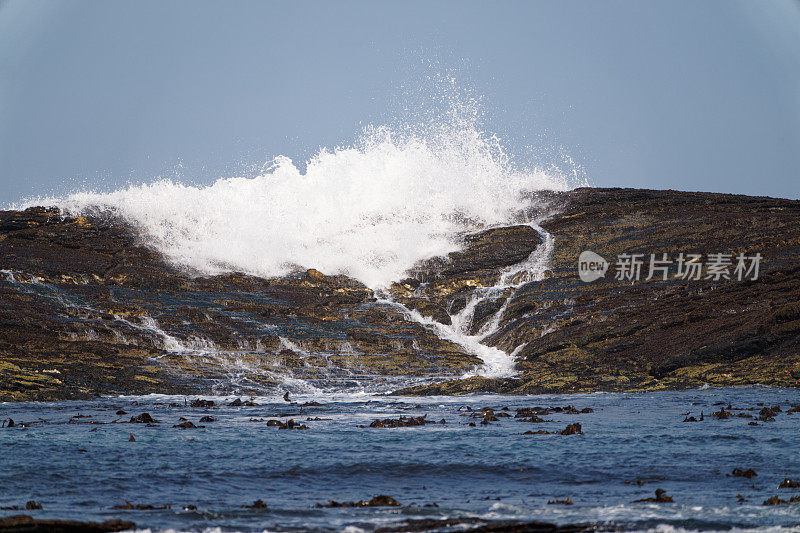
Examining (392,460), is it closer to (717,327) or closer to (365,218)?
(717,327)

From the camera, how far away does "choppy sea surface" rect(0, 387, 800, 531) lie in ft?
33.8

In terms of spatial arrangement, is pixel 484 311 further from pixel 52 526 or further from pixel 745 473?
pixel 52 526

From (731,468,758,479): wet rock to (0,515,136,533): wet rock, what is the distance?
34.2 ft

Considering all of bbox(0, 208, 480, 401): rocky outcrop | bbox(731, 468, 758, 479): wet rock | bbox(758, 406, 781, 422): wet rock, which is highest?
bbox(0, 208, 480, 401): rocky outcrop

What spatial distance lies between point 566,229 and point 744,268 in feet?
61.3

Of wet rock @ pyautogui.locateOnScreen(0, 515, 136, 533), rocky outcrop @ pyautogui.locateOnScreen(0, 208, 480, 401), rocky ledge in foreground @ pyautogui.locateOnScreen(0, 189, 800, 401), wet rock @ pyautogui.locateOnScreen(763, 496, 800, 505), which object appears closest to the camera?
wet rock @ pyautogui.locateOnScreen(0, 515, 136, 533)

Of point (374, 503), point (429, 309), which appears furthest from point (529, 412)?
point (429, 309)

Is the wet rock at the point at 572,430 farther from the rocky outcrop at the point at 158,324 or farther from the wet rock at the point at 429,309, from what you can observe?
the wet rock at the point at 429,309

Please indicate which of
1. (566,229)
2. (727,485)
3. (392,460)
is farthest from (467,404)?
(566,229)

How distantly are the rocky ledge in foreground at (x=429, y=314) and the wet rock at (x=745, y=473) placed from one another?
1734cm

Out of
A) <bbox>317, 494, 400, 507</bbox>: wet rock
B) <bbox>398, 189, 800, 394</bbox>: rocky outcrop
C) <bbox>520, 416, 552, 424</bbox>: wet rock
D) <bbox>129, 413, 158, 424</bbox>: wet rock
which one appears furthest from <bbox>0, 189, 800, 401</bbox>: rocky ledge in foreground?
<bbox>317, 494, 400, 507</bbox>: wet rock

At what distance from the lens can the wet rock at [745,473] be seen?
13.2 m

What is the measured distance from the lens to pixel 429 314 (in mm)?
50000

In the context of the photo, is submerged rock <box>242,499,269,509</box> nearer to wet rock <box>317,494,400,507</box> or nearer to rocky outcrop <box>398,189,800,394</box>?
wet rock <box>317,494,400,507</box>
